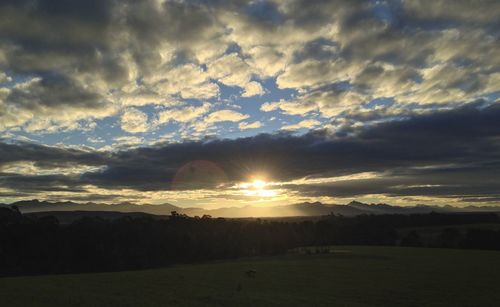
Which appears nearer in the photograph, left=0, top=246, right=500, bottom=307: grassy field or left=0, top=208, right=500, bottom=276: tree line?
left=0, top=246, right=500, bottom=307: grassy field

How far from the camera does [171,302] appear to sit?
25859 mm

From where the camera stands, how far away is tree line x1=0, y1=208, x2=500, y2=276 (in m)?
80.6

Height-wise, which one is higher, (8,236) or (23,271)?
(8,236)

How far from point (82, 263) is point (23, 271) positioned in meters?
9.96

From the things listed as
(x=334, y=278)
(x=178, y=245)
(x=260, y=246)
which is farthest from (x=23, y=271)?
(x=334, y=278)

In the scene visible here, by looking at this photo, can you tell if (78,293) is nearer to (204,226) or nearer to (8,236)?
(8,236)

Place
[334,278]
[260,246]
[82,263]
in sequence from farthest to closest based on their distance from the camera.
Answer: [260,246], [82,263], [334,278]

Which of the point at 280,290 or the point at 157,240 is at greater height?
the point at 157,240

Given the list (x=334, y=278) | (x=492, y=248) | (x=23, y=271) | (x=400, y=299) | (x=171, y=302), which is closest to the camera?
(x=171, y=302)

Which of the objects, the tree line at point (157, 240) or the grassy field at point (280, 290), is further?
the tree line at point (157, 240)

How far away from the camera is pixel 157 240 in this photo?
93.9 metres

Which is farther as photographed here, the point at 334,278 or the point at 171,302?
the point at 334,278

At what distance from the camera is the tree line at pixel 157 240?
8056 cm

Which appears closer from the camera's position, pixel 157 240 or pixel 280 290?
pixel 280 290
